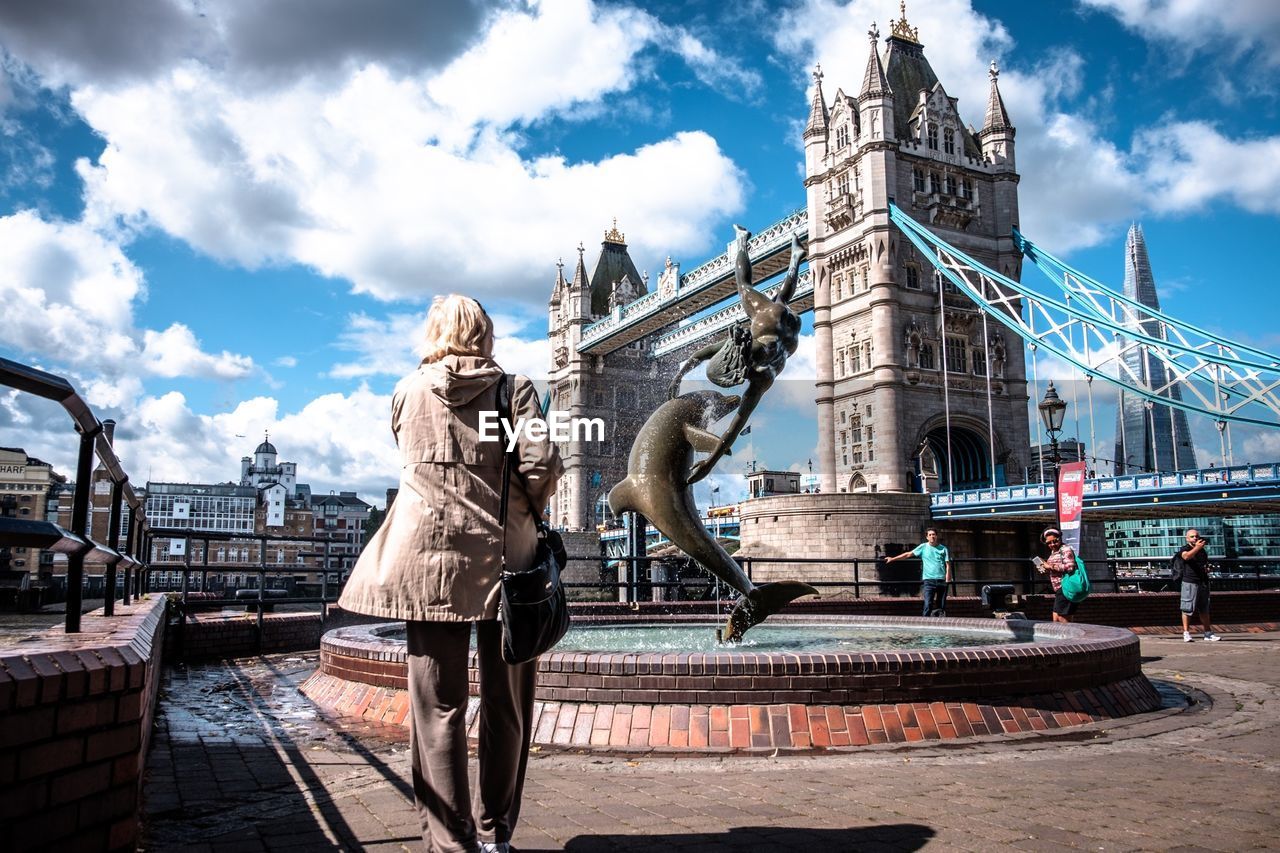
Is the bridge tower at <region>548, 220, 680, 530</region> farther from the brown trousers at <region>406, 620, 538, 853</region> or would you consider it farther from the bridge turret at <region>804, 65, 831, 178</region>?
the brown trousers at <region>406, 620, 538, 853</region>

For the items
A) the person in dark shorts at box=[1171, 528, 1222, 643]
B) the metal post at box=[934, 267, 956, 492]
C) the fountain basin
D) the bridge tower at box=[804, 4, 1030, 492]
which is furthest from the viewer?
the bridge tower at box=[804, 4, 1030, 492]

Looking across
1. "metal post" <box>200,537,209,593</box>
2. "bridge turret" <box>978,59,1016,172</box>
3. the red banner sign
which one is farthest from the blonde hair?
"bridge turret" <box>978,59,1016,172</box>

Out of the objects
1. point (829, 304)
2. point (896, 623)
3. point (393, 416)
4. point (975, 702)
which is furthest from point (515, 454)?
point (829, 304)

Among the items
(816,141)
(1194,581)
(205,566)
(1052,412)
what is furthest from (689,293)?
(205,566)

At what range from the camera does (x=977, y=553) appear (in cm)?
3491

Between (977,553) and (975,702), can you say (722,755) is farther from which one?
(977,553)

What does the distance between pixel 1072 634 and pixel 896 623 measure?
2.07m

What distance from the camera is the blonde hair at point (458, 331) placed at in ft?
8.24

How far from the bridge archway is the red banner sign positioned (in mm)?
28193

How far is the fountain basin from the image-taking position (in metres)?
4.10

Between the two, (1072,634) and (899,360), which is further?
(899,360)

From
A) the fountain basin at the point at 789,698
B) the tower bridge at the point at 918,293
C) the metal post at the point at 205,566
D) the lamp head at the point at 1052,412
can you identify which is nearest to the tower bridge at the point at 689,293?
the tower bridge at the point at 918,293

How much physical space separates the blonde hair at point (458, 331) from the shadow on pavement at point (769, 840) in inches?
54.8

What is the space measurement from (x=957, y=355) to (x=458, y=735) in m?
43.7
